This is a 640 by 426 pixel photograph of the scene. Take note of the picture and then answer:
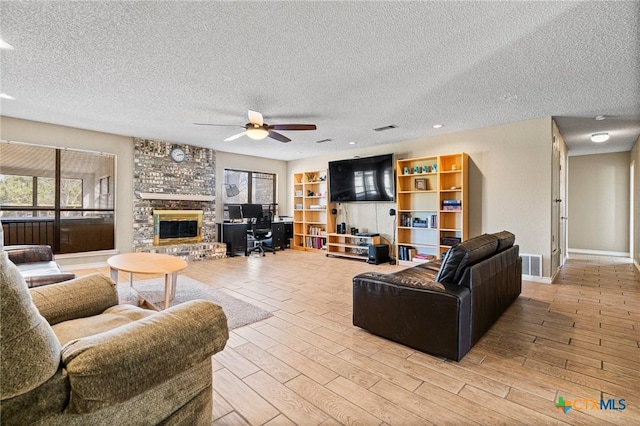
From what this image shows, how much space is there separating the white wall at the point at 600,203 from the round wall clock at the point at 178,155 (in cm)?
936

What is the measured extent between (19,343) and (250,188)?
7.49m

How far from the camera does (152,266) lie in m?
3.31

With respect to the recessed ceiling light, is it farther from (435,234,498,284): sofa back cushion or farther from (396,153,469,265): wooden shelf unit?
(396,153,469,265): wooden shelf unit

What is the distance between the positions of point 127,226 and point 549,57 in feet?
22.7

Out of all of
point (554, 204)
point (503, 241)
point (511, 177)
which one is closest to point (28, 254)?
point (503, 241)

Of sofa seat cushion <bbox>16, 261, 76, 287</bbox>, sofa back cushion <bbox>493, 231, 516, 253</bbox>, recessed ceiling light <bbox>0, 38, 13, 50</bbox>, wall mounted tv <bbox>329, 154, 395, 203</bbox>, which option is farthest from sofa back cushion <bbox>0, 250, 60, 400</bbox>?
wall mounted tv <bbox>329, 154, 395, 203</bbox>

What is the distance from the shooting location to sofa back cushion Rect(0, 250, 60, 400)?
814 mm

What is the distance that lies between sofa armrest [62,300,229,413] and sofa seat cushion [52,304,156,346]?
0.49 meters

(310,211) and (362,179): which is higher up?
(362,179)

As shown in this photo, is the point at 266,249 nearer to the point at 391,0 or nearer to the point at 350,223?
the point at 350,223

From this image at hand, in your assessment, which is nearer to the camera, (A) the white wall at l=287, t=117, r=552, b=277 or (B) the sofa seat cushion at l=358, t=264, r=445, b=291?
(B) the sofa seat cushion at l=358, t=264, r=445, b=291

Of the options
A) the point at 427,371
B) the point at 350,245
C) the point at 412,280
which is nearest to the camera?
the point at 427,371

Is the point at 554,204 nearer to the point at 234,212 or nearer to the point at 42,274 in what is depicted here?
the point at 234,212

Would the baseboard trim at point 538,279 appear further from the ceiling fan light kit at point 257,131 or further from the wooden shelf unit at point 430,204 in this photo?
the ceiling fan light kit at point 257,131
